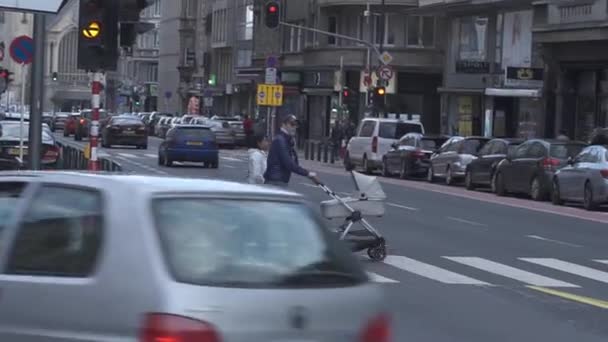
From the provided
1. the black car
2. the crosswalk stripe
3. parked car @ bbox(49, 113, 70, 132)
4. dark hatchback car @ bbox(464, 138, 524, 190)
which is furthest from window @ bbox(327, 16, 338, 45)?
the crosswalk stripe

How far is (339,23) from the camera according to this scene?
2714 inches

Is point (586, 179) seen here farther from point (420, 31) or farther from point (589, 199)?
point (420, 31)

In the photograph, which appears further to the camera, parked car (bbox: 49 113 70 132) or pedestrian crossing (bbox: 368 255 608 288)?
parked car (bbox: 49 113 70 132)

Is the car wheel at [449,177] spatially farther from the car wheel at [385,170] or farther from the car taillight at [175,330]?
the car taillight at [175,330]

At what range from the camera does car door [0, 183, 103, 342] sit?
6723 millimetres

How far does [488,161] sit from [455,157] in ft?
9.61

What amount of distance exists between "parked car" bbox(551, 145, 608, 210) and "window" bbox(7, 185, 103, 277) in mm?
22894

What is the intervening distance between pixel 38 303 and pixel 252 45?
80121 mm

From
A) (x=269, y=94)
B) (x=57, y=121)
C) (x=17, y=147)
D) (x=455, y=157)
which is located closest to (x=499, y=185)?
(x=455, y=157)

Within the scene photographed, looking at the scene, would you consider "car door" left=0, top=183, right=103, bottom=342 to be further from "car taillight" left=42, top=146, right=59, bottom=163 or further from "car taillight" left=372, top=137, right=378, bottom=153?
"car taillight" left=372, top=137, right=378, bottom=153

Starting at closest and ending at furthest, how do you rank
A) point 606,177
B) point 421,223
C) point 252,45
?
point 421,223 → point 606,177 → point 252,45

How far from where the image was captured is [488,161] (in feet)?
122

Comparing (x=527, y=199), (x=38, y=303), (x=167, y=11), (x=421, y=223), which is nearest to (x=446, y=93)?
(x=527, y=199)

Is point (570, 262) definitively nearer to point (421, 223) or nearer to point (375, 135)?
point (421, 223)
